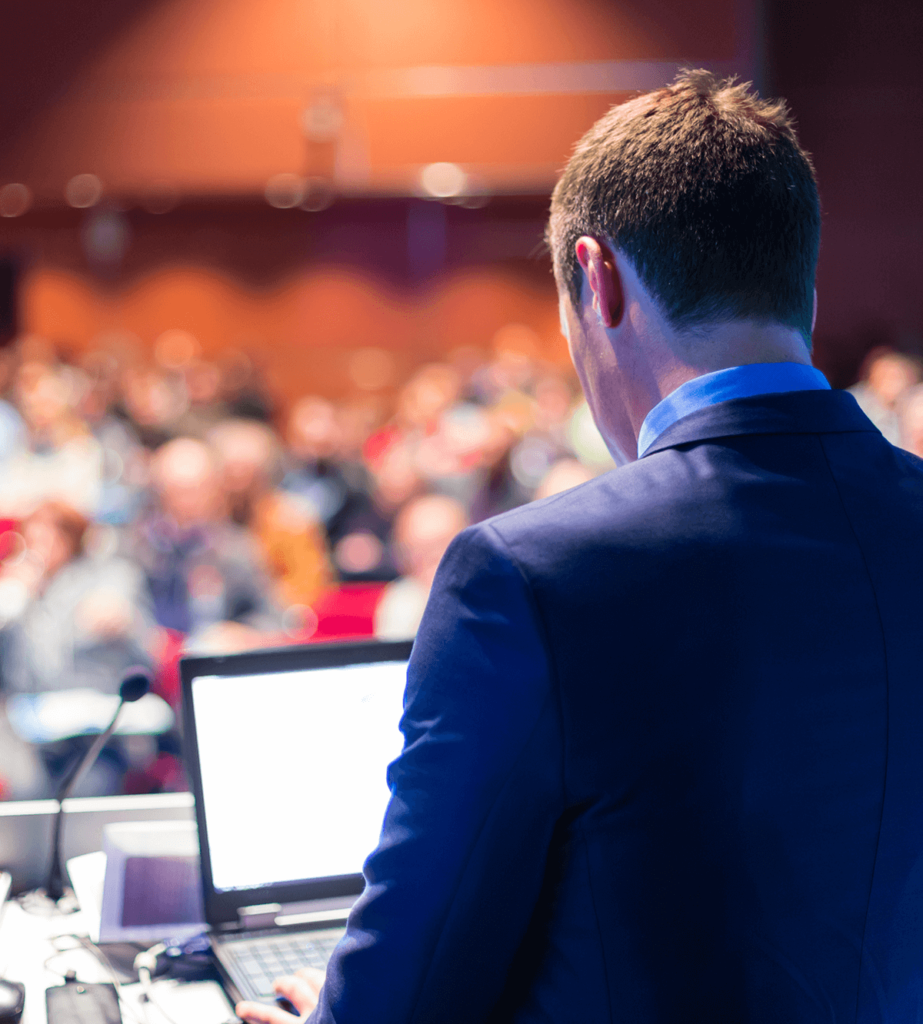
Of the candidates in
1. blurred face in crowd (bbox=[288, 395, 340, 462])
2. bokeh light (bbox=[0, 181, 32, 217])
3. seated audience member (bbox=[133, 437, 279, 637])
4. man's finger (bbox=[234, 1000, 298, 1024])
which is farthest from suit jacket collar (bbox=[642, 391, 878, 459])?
bokeh light (bbox=[0, 181, 32, 217])

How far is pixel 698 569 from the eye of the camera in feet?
2.12

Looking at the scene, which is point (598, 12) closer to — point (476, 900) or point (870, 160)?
point (870, 160)

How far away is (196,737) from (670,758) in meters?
0.84

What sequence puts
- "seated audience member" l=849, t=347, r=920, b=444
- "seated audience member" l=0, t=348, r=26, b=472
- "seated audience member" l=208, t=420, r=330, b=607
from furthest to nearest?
"seated audience member" l=849, t=347, r=920, b=444
"seated audience member" l=0, t=348, r=26, b=472
"seated audience member" l=208, t=420, r=330, b=607

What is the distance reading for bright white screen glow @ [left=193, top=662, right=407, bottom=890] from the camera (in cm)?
132

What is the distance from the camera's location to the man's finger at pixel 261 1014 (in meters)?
1.03

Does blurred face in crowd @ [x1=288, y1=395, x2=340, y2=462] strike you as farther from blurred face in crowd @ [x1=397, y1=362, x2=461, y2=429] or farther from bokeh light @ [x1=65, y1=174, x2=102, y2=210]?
bokeh light @ [x1=65, y1=174, x2=102, y2=210]

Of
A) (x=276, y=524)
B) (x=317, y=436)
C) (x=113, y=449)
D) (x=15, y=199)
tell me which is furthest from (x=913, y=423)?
(x=15, y=199)

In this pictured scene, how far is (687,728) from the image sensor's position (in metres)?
0.64

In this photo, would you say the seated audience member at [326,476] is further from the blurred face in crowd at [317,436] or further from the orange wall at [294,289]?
the orange wall at [294,289]

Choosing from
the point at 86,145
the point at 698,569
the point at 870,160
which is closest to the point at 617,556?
the point at 698,569

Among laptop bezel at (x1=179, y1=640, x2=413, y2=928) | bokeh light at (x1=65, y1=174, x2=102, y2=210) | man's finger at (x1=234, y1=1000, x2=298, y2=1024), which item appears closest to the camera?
man's finger at (x1=234, y1=1000, x2=298, y2=1024)

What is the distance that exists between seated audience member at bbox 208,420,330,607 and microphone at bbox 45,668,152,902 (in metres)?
2.63

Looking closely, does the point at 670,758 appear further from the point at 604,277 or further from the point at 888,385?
the point at 888,385
